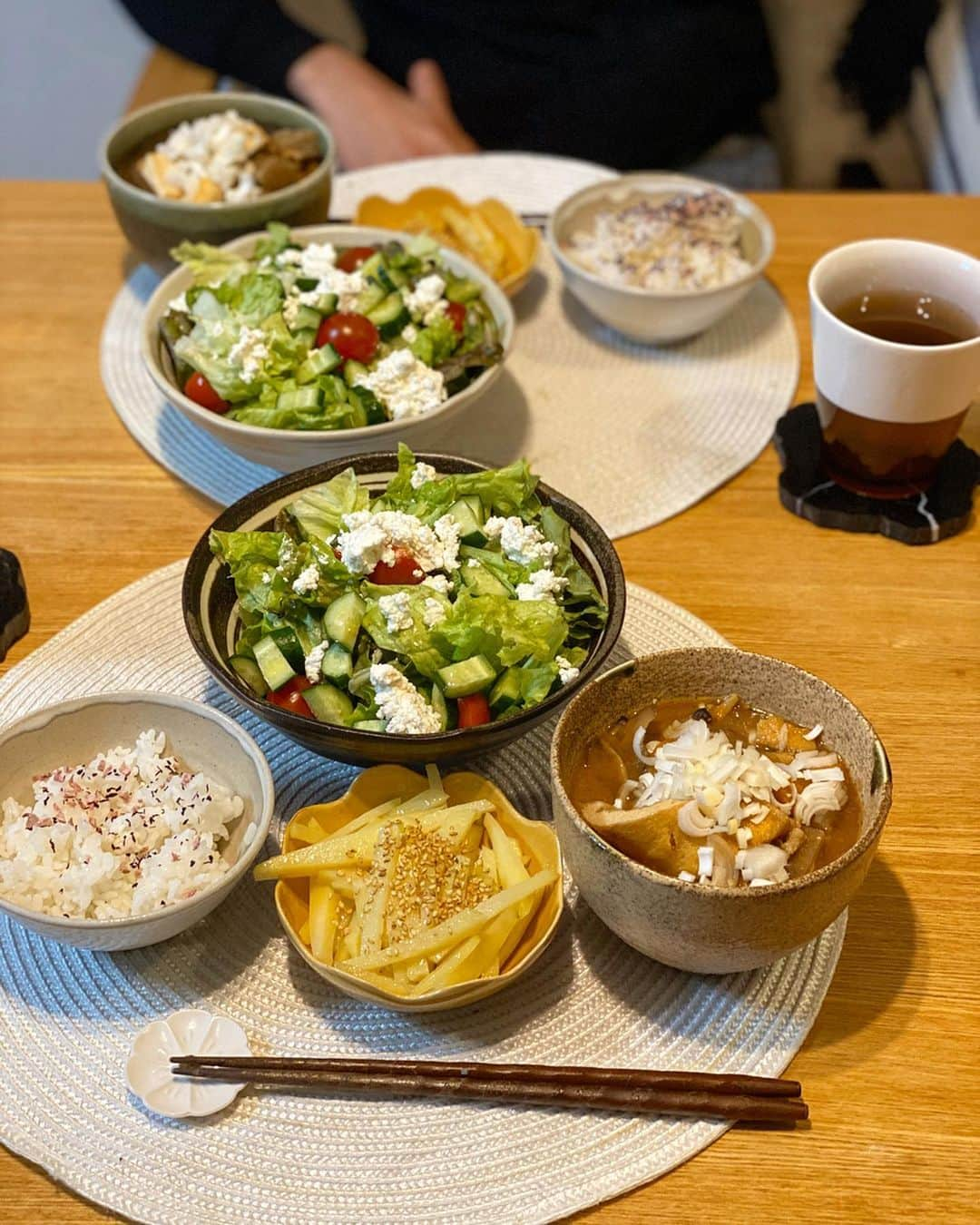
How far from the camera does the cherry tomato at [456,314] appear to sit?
6.19 ft

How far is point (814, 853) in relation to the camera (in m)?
1.15

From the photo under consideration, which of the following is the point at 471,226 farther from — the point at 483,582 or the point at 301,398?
the point at 483,582

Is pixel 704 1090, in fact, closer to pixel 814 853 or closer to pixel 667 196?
pixel 814 853

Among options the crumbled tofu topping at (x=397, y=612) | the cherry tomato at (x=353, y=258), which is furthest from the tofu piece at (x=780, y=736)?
the cherry tomato at (x=353, y=258)

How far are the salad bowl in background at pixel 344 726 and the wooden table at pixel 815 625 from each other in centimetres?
27

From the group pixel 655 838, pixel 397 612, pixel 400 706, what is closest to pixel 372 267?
pixel 397 612

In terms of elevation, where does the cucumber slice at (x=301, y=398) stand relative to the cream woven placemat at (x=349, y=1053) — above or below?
above

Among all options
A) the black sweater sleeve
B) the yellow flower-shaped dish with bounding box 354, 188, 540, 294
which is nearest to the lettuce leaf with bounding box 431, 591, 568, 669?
the yellow flower-shaped dish with bounding box 354, 188, 540, 294

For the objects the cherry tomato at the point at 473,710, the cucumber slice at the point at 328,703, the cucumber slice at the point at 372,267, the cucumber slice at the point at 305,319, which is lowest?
the cherry tomato at the point at 473,710

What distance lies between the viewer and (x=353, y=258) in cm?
199

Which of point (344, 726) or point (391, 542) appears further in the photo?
point (391, 542)

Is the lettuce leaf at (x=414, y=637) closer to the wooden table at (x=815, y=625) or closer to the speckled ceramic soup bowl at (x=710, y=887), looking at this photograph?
the speckled ceramic soup bowl at (x=710, y=887)

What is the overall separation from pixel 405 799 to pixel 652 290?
1.11 metres

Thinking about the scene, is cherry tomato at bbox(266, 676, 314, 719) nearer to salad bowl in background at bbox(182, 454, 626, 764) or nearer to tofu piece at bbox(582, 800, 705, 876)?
salad bowl in background at bbox(182, 454, 626, 764)
